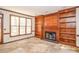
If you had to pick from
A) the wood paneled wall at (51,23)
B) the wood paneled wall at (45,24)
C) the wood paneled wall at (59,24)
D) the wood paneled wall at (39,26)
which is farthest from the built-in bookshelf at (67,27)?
the wood paneled wall at (39,26)

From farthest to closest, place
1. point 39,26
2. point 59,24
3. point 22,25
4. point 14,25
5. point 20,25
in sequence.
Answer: point 39,26
point 22,25
point 20,25
point 14,25
point 59,24

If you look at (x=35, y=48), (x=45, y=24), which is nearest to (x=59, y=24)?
(x=45, y=24)

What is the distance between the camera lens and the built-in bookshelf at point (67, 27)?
5.75m

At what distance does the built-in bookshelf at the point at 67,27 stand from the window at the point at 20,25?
275cm

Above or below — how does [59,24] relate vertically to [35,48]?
above

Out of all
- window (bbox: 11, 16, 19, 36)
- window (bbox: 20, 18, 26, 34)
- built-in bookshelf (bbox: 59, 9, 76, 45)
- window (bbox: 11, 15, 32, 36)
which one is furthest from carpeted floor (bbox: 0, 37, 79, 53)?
window (bbox: 20, 18, 26, 34)

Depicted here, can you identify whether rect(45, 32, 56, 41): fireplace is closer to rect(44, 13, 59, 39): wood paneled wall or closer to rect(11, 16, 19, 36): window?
rect(44, 13, 59, 39): wood paneled wall

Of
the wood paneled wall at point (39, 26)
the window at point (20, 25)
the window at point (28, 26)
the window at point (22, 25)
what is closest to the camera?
the window at point (20, 25)

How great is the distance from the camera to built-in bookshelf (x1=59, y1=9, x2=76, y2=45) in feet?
18.9

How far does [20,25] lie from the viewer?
7.70 m

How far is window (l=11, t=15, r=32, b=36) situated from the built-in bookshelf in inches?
108

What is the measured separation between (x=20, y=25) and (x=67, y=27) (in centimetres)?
334

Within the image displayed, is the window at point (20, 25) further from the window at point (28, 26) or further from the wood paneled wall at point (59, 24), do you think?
the wood paneled wall at point (59, 24)

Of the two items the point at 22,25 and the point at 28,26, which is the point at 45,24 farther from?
the point at 22,25
